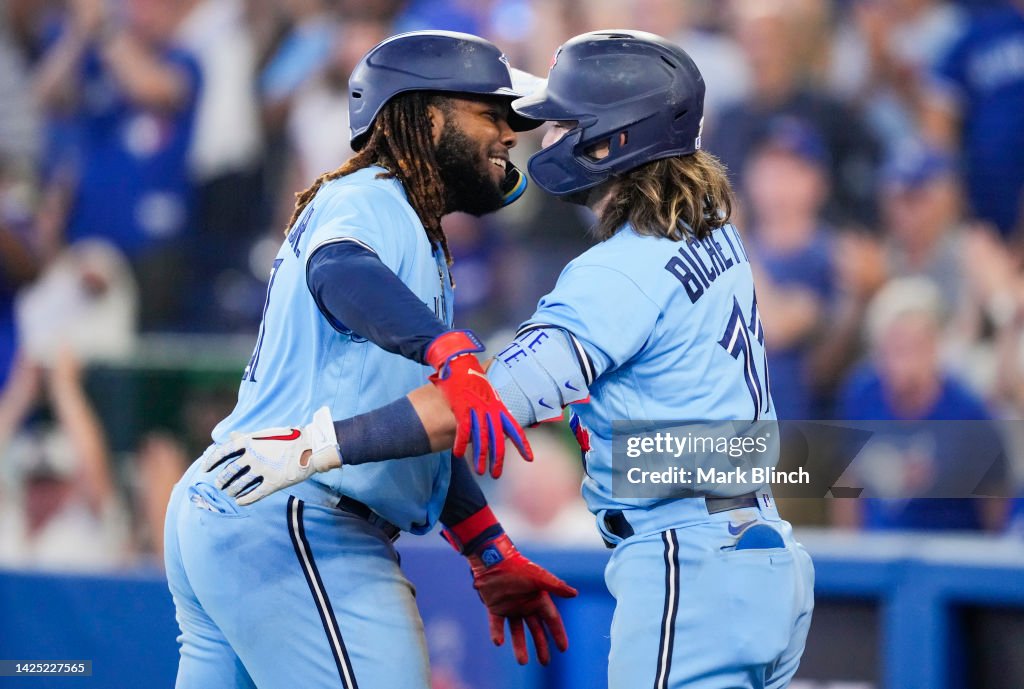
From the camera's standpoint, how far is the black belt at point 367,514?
9.45 feet

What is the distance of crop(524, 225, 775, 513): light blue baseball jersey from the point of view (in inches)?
105

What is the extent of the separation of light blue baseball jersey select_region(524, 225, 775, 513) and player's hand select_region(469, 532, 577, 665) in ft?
1.70

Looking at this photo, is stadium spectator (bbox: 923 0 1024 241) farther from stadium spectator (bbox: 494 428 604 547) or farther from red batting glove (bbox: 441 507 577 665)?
red batting glove (bbox: 441 507 577 665)

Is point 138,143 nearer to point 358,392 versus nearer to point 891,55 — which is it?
point 891,55

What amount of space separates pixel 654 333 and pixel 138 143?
5839 millimetres

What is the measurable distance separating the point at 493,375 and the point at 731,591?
0.66 meters

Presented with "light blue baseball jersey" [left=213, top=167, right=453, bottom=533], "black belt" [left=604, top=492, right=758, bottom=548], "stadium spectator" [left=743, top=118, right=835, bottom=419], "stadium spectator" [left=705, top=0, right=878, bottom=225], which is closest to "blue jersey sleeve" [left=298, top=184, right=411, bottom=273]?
"light blue baseball jersey" [left=213, top=167, right=453, bottom=533]

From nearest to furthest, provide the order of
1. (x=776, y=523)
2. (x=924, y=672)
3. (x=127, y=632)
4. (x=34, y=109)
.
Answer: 1. (x=776, y=523)
2. (x=924, y=672)
3. (x=127, y=632)
4. (x=34, y=109)

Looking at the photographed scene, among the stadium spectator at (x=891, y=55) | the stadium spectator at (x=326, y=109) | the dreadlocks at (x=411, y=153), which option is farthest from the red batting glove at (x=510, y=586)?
the stadium spectator at (x=326, y=109)

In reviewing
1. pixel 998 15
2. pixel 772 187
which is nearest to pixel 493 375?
pixel 772 187

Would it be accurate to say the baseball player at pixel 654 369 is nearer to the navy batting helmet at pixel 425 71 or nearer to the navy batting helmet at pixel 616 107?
the navy batting helmet at pixel 616 107

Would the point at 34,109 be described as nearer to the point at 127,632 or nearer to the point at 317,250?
the point at 127,632

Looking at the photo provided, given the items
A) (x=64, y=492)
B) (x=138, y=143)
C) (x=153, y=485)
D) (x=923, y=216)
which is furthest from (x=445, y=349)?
(x=138, y=143)

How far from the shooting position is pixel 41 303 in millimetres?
7656
